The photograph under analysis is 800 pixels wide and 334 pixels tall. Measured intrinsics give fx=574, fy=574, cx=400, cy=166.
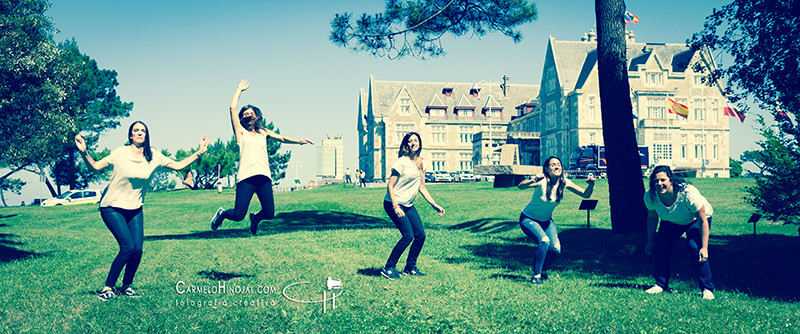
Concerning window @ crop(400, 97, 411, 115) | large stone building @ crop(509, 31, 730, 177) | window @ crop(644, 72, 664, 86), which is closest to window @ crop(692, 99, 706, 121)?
large stone building @ crop(509, 31, 730, 177)

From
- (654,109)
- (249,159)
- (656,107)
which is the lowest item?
(249,159)

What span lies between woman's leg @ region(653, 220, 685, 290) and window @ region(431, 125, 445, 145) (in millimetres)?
61987

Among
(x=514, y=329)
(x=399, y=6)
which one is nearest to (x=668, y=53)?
(x=399, y=6)

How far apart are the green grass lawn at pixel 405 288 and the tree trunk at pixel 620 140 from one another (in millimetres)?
501

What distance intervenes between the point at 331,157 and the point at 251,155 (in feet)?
292

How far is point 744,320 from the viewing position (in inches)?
221

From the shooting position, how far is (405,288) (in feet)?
22.4

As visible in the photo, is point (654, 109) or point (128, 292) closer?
point (128, 292)

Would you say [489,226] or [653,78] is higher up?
[653,78]

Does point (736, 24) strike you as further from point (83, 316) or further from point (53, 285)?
point (53, 285)

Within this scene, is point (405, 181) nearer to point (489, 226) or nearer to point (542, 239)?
point (542, 239)

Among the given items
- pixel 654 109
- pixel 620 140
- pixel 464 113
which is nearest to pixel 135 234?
pixel 620 140

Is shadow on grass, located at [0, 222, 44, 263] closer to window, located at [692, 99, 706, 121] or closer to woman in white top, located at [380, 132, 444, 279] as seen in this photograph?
woman in white top, located at [380, 132, 444, 279]

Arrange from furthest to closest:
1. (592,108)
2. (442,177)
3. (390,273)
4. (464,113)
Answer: (464,113)
(442,177)
(592,108)
(390,273)
